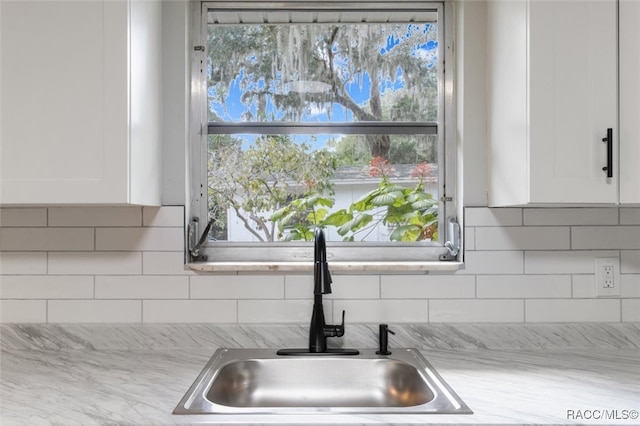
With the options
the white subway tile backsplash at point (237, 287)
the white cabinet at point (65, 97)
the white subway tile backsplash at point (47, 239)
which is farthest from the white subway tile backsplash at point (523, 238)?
the white subway tile backsplash at point (47, 239)

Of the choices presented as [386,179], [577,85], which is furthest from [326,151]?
[577,85]

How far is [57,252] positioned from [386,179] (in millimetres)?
1137

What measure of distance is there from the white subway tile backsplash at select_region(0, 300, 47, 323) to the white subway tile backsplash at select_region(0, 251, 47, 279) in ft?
0.32

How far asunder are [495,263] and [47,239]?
1480 mm

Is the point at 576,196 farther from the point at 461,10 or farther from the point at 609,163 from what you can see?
the point at 461,10

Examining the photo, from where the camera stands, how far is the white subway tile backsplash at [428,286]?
→ 160 cm

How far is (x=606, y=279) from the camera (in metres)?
1.59

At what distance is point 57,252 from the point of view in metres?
1.59

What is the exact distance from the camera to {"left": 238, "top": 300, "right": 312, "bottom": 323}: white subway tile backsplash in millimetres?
1597

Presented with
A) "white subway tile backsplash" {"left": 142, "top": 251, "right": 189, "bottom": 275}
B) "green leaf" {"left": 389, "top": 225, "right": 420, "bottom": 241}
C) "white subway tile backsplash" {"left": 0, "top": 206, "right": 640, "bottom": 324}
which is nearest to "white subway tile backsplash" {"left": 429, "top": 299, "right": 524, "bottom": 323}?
"white subway tile backsplash" {"left": 0, "top": 206, "right": 640, "bottom": 324}

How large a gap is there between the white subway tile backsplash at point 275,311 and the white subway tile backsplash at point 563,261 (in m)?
0.69

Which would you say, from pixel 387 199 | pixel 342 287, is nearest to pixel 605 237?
pixel 387 199

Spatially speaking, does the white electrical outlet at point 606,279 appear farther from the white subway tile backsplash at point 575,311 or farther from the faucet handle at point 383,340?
the faucet handle at point 383,340

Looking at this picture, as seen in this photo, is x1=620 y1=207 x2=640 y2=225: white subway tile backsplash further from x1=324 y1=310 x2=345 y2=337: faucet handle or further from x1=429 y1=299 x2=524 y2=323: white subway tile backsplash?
x1=324 y1=310 x2=345 y2=337: faucet handle
